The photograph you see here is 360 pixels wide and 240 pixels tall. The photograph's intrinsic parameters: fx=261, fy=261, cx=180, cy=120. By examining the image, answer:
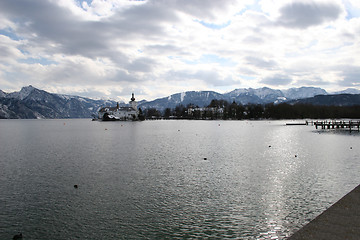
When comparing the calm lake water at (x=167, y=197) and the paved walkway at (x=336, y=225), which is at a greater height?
the paved walkway at (x=336, y=225)

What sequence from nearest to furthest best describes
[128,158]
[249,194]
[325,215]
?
[325,215]
[249,194]
[128,158]

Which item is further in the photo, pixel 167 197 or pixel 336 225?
pixel 167 197

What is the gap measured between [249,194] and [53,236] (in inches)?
483

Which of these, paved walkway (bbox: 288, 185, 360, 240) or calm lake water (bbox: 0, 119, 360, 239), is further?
calm lake water (bbox: 0, 119, 360, 239)

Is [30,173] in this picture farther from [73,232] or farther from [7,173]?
[73,232]

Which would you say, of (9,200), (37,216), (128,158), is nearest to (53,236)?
(37,216)

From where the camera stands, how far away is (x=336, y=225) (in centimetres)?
1052

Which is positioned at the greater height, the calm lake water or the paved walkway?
the paved walkway

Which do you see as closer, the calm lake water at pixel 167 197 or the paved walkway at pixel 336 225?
the paved walkway at pixel 336 225

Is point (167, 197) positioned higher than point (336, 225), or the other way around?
point (336, 225)

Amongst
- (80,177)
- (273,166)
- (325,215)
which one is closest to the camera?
(325,215)

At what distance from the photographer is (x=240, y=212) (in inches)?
588

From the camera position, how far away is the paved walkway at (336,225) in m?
9.50

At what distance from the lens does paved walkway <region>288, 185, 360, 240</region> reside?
374 inches
